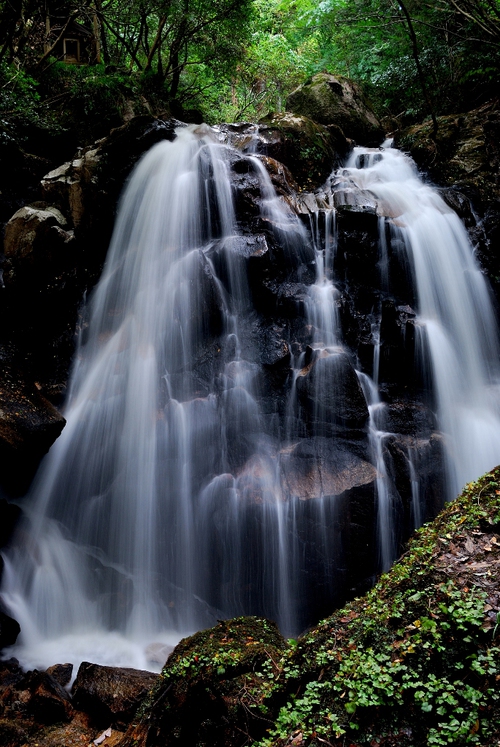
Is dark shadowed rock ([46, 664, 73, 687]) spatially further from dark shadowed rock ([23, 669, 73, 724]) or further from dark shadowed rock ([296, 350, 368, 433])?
dark shadowed rock ([296, 350, 368, 433])

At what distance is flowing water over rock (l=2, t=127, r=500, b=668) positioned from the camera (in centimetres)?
630

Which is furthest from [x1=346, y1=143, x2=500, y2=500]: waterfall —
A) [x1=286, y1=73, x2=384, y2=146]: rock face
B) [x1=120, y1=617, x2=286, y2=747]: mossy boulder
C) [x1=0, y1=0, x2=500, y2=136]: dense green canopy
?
[x1=120, y1=617, x2=286, y2=747]: mossy boulder

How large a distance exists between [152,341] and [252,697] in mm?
6058

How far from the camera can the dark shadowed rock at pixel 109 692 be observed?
4.43 m

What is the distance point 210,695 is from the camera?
3164 millimetres

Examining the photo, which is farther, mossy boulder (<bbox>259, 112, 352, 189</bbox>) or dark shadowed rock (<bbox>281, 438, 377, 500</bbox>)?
mossy boulder (<bbox>259, 112, 352, 189</bbox>)

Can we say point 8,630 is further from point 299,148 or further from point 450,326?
point 299,148

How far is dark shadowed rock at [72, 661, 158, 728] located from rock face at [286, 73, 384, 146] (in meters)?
13.7

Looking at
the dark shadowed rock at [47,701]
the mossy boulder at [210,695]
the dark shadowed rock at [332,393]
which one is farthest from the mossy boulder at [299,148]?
the dark shadowed rock at [47,701]

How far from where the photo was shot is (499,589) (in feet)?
8.67

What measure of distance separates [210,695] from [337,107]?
14441 mm

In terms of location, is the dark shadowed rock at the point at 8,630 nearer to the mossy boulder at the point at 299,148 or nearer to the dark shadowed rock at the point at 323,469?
the dark shadowed rock at the point at 323,469

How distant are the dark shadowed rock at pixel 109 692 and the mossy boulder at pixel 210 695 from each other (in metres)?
1.06

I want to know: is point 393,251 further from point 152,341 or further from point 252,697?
point 252,697
